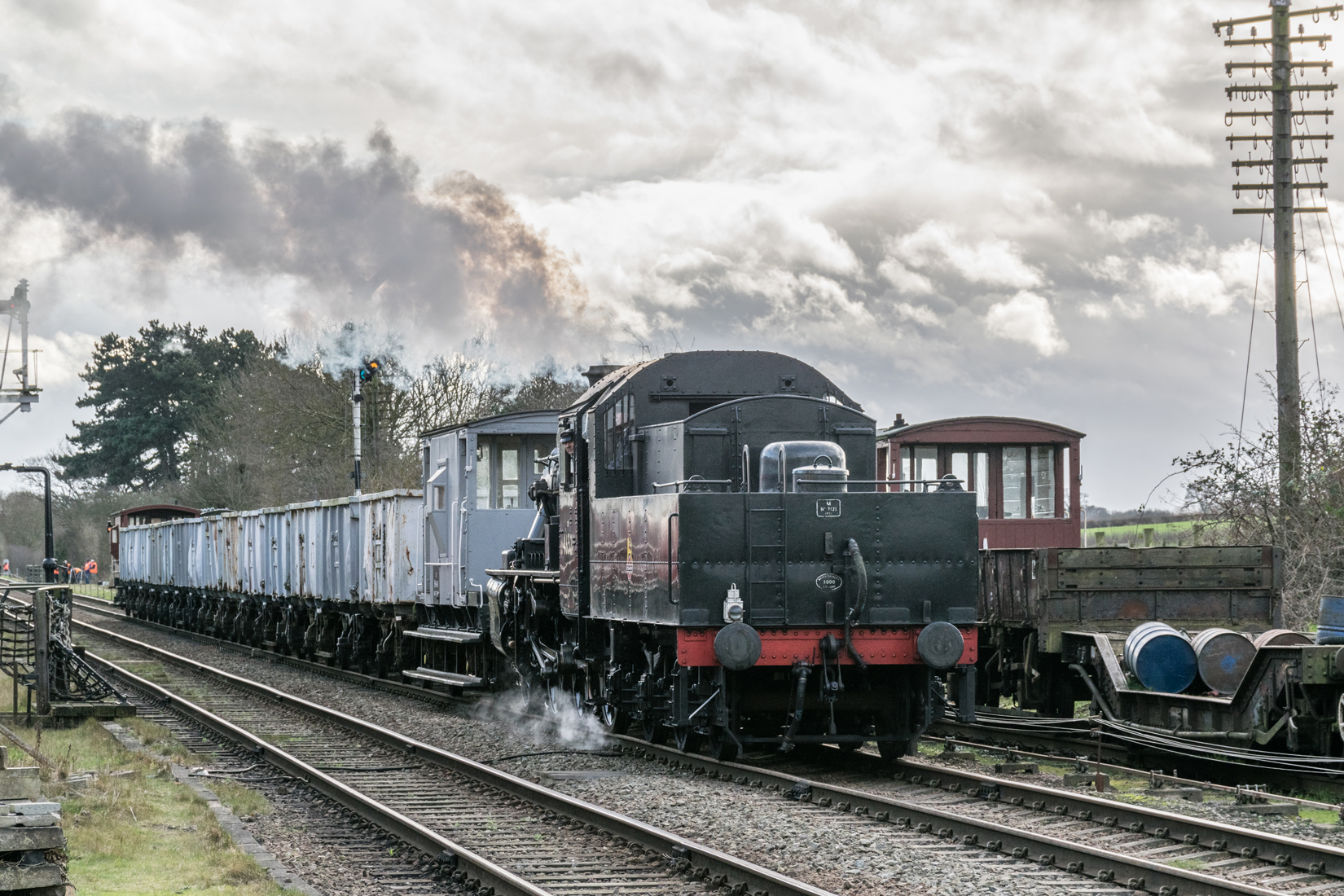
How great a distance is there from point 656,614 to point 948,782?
8.05ft

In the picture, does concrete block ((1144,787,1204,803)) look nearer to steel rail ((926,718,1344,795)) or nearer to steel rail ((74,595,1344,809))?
steel rail ((74,595,1344,809))

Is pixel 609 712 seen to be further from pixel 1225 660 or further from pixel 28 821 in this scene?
pixel 28 821

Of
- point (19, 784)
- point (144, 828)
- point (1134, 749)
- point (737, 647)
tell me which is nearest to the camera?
point (19, 784)

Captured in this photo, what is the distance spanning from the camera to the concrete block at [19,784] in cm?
595

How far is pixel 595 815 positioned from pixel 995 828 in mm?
2547

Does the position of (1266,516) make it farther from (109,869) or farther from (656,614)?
(109,869)

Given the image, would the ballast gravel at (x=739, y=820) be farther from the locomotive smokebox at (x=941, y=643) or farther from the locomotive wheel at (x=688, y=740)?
the locomotive smokebox at (x=941, y=643)

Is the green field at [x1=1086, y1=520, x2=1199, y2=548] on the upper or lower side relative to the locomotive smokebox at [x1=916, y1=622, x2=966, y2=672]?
upper

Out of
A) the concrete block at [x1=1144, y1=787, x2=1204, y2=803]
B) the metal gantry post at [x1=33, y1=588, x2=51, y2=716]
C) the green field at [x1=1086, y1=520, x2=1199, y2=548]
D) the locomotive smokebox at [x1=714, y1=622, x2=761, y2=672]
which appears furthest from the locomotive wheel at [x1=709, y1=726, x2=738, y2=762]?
the green field at [x1=1086, y1=520, x2=1199, y2=548]

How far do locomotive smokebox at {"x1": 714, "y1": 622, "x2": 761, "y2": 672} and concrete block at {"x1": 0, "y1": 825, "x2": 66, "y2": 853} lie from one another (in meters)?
5.29

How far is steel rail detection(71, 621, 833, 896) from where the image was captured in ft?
23.9

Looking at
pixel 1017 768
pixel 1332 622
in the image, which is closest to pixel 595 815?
pixel 1017 768

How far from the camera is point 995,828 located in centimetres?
833

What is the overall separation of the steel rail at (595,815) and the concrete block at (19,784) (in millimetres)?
3403
